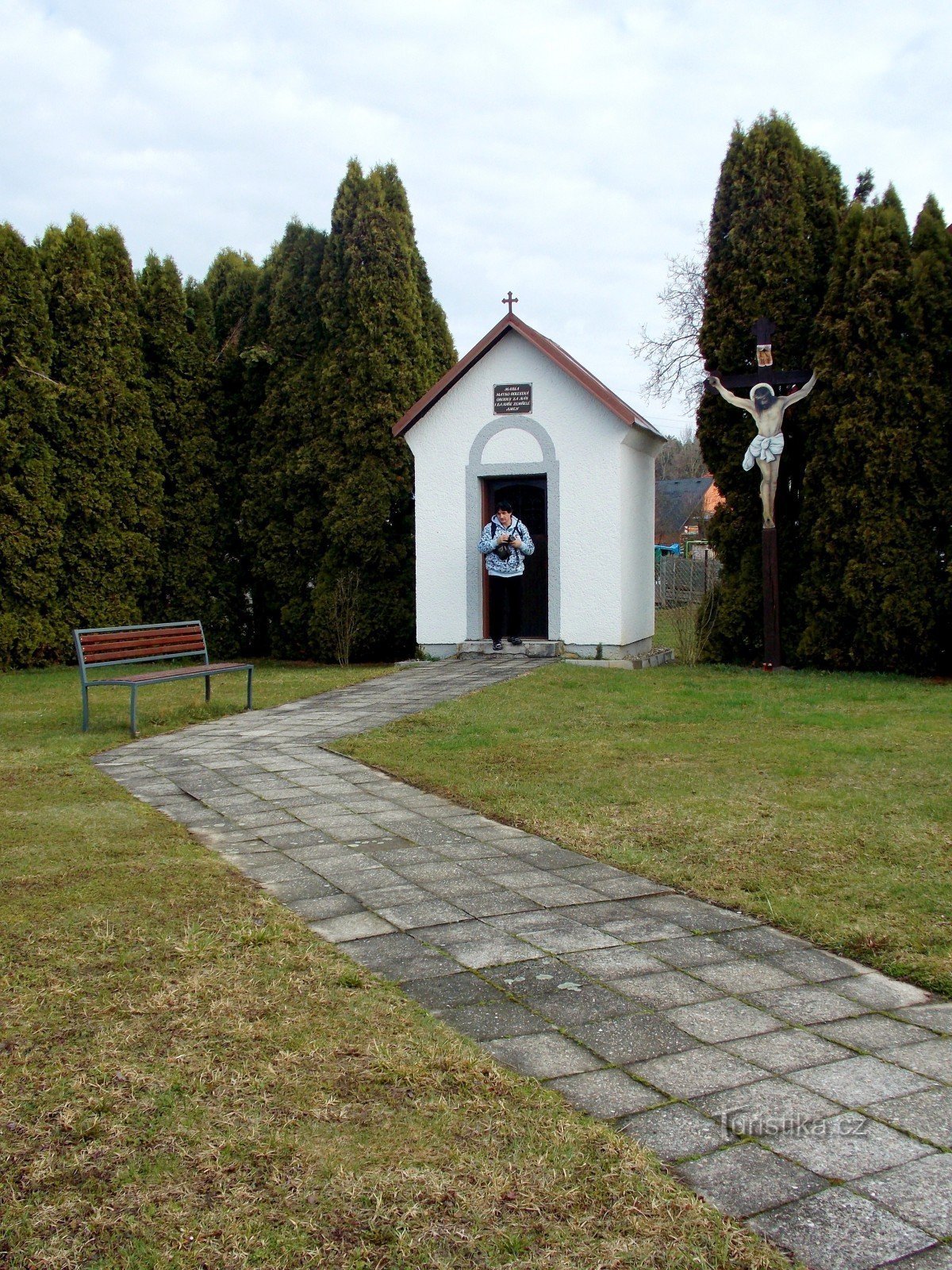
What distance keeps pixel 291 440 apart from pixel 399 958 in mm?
12718

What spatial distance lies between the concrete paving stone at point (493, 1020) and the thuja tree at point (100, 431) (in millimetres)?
12171

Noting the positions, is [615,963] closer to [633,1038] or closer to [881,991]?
[633,1038]

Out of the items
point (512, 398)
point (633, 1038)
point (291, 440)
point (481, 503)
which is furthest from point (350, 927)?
point (291, 440)

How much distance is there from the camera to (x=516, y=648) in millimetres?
13867

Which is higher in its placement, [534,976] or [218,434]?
[218,434]

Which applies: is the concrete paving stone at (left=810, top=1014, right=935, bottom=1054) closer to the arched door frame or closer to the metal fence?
the arched door frame

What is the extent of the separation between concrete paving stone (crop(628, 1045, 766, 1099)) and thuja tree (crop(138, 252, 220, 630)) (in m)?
13.3

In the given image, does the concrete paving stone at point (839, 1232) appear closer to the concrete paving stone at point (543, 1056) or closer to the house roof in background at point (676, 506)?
the concrete paving stone at point (543, 1056)

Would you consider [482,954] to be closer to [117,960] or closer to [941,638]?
[117,960]

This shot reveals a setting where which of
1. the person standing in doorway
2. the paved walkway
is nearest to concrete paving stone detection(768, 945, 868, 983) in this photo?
the paved walkway

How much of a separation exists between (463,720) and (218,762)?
2.24 meters

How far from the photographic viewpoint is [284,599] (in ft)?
52.6

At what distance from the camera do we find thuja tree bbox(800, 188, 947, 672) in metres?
12.0

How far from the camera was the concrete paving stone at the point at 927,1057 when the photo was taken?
3074mm
